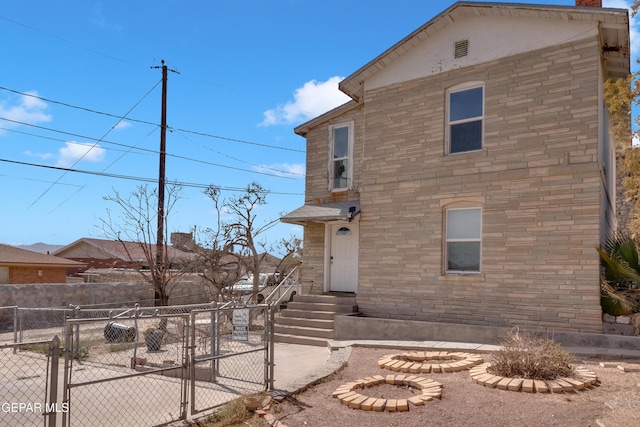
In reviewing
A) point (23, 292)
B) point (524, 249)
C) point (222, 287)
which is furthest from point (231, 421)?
point (23, 292)

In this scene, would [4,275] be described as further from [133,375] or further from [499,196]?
[499,196]

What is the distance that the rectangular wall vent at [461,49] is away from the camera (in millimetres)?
11828

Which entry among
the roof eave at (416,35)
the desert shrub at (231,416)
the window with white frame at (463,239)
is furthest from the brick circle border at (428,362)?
the roof eave at (416,35)

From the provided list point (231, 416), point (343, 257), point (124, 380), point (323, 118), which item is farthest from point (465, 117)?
point (124, 380)

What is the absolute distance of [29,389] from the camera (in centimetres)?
754

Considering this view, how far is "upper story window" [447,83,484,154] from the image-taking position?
1166cm

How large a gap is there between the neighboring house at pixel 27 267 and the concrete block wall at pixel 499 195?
17887mm

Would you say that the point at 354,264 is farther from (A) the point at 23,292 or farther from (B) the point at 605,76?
(A) the point at 23,292

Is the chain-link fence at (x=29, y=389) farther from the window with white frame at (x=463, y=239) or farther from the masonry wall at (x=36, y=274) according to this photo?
the masonry wall at (x=36, y=274)

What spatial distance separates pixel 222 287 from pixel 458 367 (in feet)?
32.1

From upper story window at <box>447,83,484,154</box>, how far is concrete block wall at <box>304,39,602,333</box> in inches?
8.0

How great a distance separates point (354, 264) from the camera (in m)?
13.9

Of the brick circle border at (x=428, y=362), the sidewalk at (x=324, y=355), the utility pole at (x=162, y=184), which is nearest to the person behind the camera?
the sidewalk at (x=324, y=355)

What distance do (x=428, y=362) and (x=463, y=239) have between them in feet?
12.6
